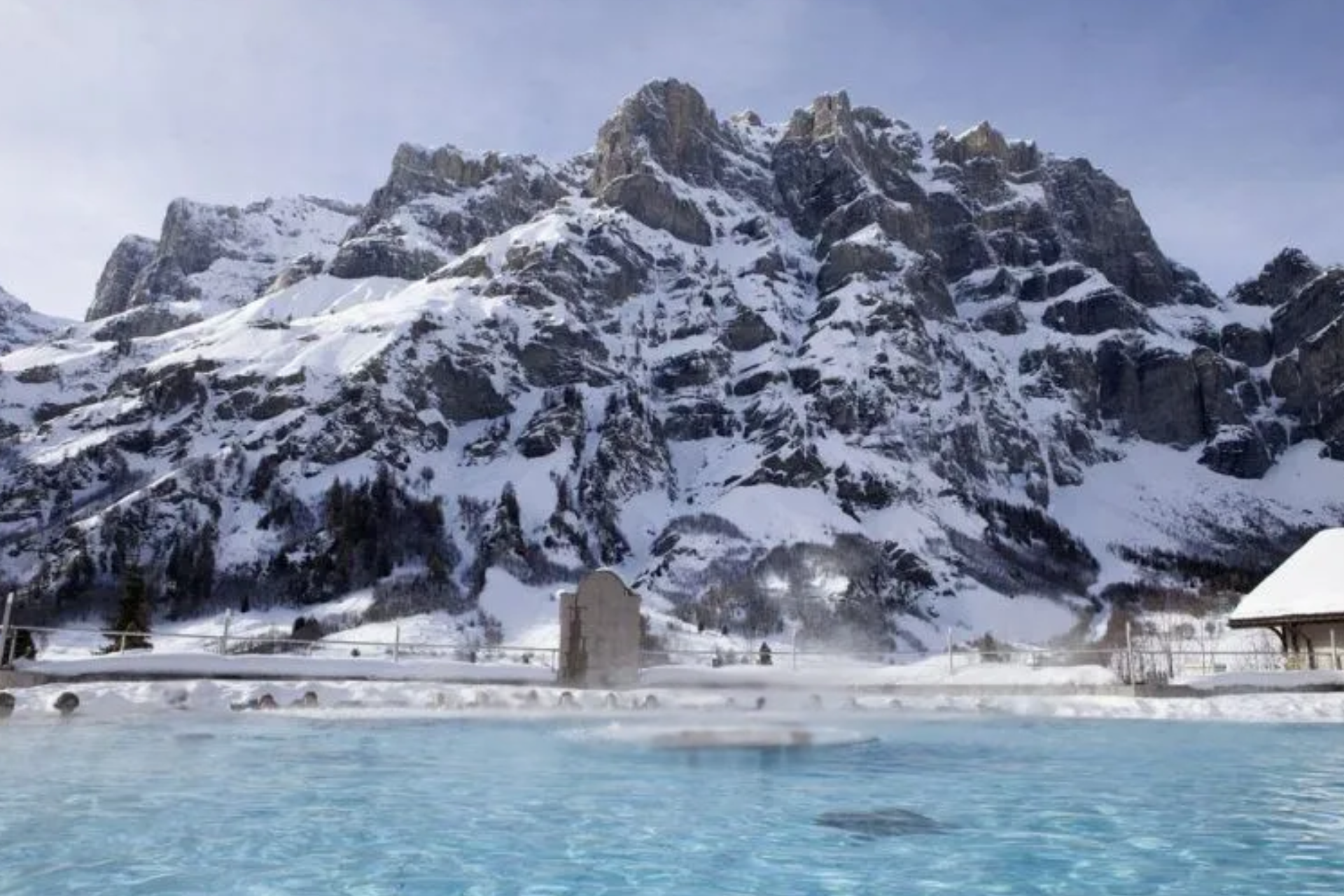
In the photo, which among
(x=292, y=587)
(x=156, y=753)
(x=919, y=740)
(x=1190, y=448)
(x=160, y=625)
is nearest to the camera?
(x=156, y=753)

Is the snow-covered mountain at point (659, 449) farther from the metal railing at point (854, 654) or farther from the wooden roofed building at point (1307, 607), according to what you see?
the wooden roofed building at point (1307, 607)

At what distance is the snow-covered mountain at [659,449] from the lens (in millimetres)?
120000

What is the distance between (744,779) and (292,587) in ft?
361

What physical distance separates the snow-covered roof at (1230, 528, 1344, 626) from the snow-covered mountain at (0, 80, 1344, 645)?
7020 cm

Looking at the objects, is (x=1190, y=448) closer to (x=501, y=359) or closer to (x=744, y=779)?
(x=501, y=359)

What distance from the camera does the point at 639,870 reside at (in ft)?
25.7

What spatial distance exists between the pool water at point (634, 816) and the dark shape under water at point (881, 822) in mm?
132

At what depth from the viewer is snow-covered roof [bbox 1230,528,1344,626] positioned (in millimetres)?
35469

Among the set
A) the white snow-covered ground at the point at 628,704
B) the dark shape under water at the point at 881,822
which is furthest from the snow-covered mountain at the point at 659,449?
the dark shape under water at the point at 881,822

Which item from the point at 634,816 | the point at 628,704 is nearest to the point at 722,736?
the point at 634,816

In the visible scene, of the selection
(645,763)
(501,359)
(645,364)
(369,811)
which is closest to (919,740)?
(645,763)

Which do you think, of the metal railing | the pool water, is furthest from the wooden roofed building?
the pool water

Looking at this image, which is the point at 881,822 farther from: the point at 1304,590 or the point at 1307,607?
the point at 1304,590

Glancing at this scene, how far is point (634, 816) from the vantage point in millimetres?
10141
